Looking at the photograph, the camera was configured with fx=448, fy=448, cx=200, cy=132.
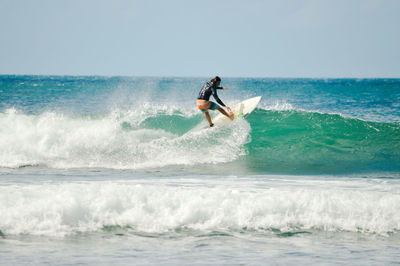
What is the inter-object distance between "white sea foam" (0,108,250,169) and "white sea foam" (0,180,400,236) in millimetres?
4041

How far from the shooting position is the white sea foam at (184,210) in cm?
616

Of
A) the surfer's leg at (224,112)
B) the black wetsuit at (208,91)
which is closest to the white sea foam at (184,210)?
the black wetsuit at (208,91)

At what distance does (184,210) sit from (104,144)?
6932mm

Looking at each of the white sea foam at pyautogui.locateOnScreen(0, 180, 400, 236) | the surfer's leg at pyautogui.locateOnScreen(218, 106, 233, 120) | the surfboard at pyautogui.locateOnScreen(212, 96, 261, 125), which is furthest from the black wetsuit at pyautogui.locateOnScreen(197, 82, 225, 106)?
the white sea foam at pyautogui.locateOnScreen(0, 180, 400, 236)

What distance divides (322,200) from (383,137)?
7732 millimetres

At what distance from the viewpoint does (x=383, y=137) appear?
13555 mm

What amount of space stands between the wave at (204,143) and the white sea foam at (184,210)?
12.1 feet

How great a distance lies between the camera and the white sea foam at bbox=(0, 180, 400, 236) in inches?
242

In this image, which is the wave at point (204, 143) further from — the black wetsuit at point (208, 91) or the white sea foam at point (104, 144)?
the black wetsuit at point (208, 91)

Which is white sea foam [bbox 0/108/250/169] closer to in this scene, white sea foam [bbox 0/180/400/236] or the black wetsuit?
the black wetsuit

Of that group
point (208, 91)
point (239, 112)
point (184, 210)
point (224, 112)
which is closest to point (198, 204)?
point (184, 210)

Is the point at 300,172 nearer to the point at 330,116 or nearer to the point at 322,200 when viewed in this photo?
the point at 322,200

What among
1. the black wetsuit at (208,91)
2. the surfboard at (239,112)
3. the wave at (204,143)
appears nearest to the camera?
the wave at (204,143)

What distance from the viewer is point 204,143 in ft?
39.9
